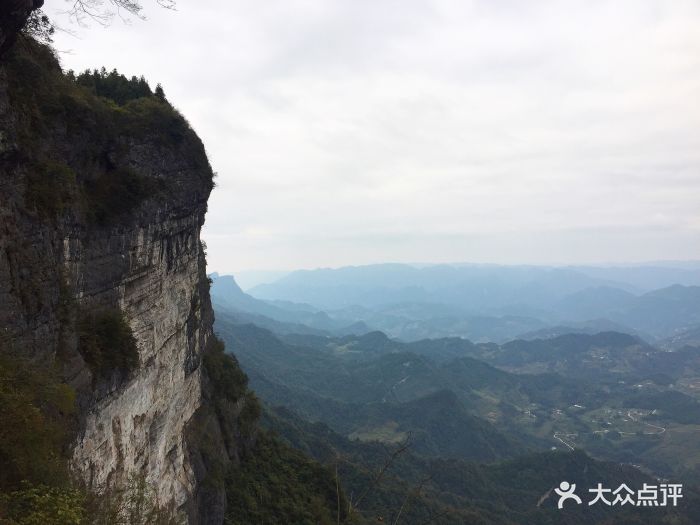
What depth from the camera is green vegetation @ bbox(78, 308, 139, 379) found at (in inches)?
551

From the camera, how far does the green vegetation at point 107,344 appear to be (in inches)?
551

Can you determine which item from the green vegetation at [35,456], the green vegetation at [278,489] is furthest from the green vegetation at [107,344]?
the green vegetation at [278,489]

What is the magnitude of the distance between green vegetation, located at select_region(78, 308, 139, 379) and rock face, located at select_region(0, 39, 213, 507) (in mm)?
273

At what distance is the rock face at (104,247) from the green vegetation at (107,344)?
0.27m

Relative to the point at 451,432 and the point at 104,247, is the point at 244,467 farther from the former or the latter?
the point at 451,432

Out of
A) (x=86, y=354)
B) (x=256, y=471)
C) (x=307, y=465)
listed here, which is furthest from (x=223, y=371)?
(x=86, y=354)

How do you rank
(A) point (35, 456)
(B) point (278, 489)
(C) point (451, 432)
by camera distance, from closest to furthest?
(A) point (35, 456)
(B) point (278, 489)
(C) point (451, 432)

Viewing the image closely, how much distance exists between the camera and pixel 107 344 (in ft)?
49.5

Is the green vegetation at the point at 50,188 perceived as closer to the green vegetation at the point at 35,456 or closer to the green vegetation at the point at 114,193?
the green vegetation at the point at 114,193

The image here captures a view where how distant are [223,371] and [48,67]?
75.0 feet

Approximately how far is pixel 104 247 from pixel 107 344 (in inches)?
129

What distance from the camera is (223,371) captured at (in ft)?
→ 104

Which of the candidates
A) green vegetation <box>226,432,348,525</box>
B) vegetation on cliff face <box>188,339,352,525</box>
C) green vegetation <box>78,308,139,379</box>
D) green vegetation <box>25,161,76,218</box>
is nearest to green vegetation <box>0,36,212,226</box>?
green vegetation <box>25,161,76,218</box>

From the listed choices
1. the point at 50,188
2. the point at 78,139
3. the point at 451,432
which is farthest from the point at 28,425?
the point at 451,432
